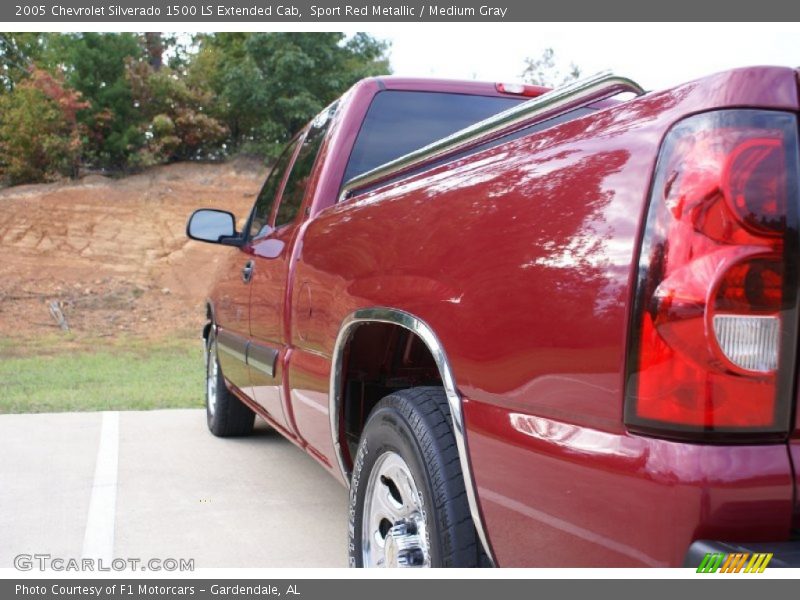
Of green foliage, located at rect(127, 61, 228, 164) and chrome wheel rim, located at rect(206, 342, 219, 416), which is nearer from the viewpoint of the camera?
chrome wheel rim, located at rect(206, 342, 219, 416)

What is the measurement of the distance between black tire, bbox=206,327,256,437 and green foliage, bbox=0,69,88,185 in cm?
1638

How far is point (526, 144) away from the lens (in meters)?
2.02

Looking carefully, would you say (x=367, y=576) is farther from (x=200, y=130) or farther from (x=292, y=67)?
(x=200, y=130)

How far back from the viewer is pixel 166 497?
4.69m

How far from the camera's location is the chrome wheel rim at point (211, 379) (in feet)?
20.6

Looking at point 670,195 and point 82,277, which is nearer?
point 670,195

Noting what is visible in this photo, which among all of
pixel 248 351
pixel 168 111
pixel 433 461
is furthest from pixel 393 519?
pixel 168 111

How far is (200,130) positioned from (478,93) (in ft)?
64.1

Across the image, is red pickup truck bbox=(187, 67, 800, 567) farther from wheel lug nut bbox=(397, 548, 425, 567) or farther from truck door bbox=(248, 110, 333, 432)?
truck door bbox=(248, 110, 333, 432)

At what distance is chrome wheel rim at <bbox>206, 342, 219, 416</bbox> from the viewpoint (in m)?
6.27

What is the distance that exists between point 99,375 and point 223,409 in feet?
16.8

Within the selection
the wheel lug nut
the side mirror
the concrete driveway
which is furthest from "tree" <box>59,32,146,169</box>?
the wheel lug nut

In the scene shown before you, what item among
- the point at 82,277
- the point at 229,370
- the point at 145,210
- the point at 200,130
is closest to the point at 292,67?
the point at 200,130

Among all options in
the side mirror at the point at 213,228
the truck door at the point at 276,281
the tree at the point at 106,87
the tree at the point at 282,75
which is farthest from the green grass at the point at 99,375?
the tree at the point at 106,87
